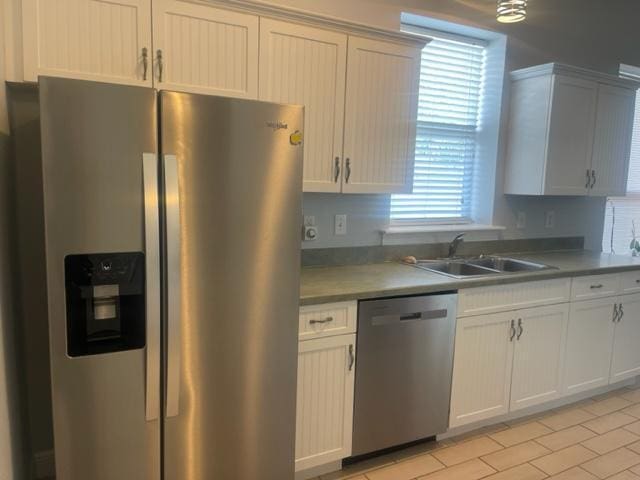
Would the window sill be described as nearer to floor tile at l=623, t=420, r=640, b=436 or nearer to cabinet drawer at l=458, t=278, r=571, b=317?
Result: cabinet drawer at l=458, t=278, r=571, b=317

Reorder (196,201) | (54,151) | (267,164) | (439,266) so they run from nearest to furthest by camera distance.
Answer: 1. (54,151)
2. (196,201)
3. (267,164)
4. (439,266)

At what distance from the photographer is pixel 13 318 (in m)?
1.91

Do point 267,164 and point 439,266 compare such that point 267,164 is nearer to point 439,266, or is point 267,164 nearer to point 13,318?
point 13,318

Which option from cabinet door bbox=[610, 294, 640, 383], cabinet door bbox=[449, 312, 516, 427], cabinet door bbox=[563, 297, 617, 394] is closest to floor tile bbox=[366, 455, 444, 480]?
cabinet door bbox=[449, 312, 516, 427]

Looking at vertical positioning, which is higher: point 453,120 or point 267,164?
point 453,120

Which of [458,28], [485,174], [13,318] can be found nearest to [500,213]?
[485,174]

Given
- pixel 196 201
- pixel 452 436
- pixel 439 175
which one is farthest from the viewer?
pixel 439 175

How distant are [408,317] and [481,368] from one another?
2.14 ft

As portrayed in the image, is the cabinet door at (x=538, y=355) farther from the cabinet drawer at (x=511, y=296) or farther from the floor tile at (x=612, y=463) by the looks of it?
the floor tile at (x=612, y=463)

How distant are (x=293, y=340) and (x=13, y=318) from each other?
3.71ft

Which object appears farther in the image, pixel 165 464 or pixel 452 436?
pixel 452 436

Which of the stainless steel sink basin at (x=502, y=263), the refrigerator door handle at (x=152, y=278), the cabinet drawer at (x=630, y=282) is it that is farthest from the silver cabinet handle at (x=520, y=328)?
the refrigerator door handle at (x=152, y=278)

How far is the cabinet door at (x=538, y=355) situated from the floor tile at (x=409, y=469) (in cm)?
70

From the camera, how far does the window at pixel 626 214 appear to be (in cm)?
431
